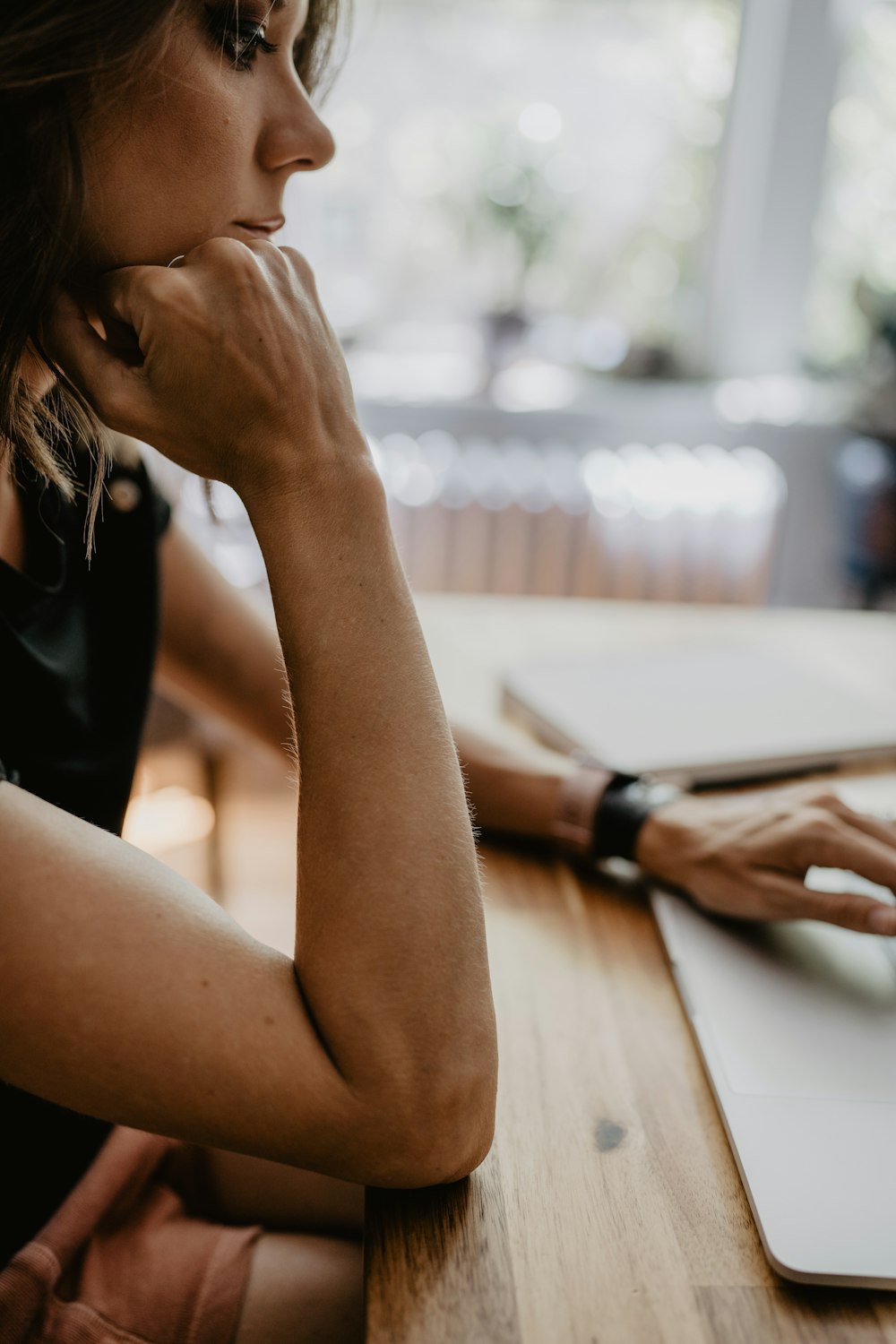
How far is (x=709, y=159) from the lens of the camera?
2918 millimetres

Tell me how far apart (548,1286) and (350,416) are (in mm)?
485

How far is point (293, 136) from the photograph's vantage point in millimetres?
762

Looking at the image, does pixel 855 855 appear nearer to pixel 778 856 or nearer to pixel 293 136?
pixel 778 856

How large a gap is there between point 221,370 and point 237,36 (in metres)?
0.25

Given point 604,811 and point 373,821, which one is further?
point 604,811

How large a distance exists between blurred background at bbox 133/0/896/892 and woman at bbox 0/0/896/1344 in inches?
73.7

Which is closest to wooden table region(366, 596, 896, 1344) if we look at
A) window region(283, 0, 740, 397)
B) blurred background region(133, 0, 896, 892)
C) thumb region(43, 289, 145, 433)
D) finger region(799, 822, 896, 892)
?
finger region(799, 822, 896, 892)

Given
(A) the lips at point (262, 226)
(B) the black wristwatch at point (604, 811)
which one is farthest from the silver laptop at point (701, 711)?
(A) the lips at point (262, 226)

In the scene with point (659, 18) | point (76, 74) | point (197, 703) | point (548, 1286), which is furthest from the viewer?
point (659, 18)

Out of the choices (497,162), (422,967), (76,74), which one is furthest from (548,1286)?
(497,162)

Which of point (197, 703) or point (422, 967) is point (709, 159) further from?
point (422, 967)

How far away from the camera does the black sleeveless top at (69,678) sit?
2.28 feet

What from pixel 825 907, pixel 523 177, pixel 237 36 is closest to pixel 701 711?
pixel 825 907

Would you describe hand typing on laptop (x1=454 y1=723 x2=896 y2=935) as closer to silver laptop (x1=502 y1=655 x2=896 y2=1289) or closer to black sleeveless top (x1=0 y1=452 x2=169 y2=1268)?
silver laptop (x1=502 y1=655 x2=896 y2=1289)
